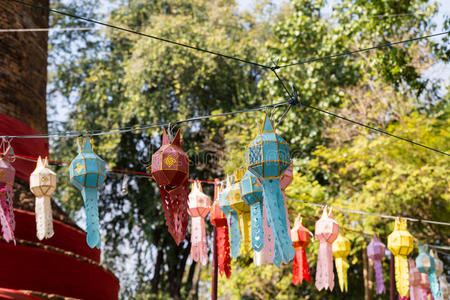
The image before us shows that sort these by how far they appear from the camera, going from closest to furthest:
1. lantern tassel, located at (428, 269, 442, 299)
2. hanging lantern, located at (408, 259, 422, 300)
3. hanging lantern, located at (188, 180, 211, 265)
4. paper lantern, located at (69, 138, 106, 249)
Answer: paper lantern, located at (69, 138, 106, 249)
hanging lantern, located at (188, 180, 211, 265)
lantern tassel, located at (428, 269, 442, 299)
hanging lantern, located at (408, 259, 422, 300)

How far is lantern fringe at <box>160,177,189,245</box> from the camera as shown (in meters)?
6.38

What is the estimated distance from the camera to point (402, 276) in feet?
A: 28.5

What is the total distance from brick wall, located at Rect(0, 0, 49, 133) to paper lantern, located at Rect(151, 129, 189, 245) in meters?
4.53

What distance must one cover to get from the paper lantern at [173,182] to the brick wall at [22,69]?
4.53 meters

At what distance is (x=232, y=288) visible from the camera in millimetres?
16812

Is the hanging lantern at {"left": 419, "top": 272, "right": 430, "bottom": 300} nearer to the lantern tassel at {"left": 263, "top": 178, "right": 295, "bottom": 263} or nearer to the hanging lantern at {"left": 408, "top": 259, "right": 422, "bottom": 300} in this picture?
the hanging lantern at {"left": 408, "top": 259, "right": 422, "bottom": 300}

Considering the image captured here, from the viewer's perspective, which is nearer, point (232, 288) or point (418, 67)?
point (418, 67)

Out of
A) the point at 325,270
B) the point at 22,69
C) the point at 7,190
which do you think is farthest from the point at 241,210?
the point at 22,69

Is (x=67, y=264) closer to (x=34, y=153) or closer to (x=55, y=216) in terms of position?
(x=55, y=216)

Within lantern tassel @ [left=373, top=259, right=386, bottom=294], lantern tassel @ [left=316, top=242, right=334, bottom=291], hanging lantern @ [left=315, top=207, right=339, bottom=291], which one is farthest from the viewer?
lantern tassel @ [left=373, top=259, right=386, bottom=294]

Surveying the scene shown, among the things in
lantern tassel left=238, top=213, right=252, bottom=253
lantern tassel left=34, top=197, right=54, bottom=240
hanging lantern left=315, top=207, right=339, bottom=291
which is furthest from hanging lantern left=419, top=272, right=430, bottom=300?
lantern tassel left=34, top=197, right=54, bottom=240

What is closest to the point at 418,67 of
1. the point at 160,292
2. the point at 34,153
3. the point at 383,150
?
the point at 383,150

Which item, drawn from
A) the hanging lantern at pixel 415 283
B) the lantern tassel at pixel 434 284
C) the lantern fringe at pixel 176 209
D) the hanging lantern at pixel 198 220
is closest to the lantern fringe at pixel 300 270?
the hanging lantern at pixel 198 220

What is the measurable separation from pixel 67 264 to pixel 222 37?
10.7 metres
